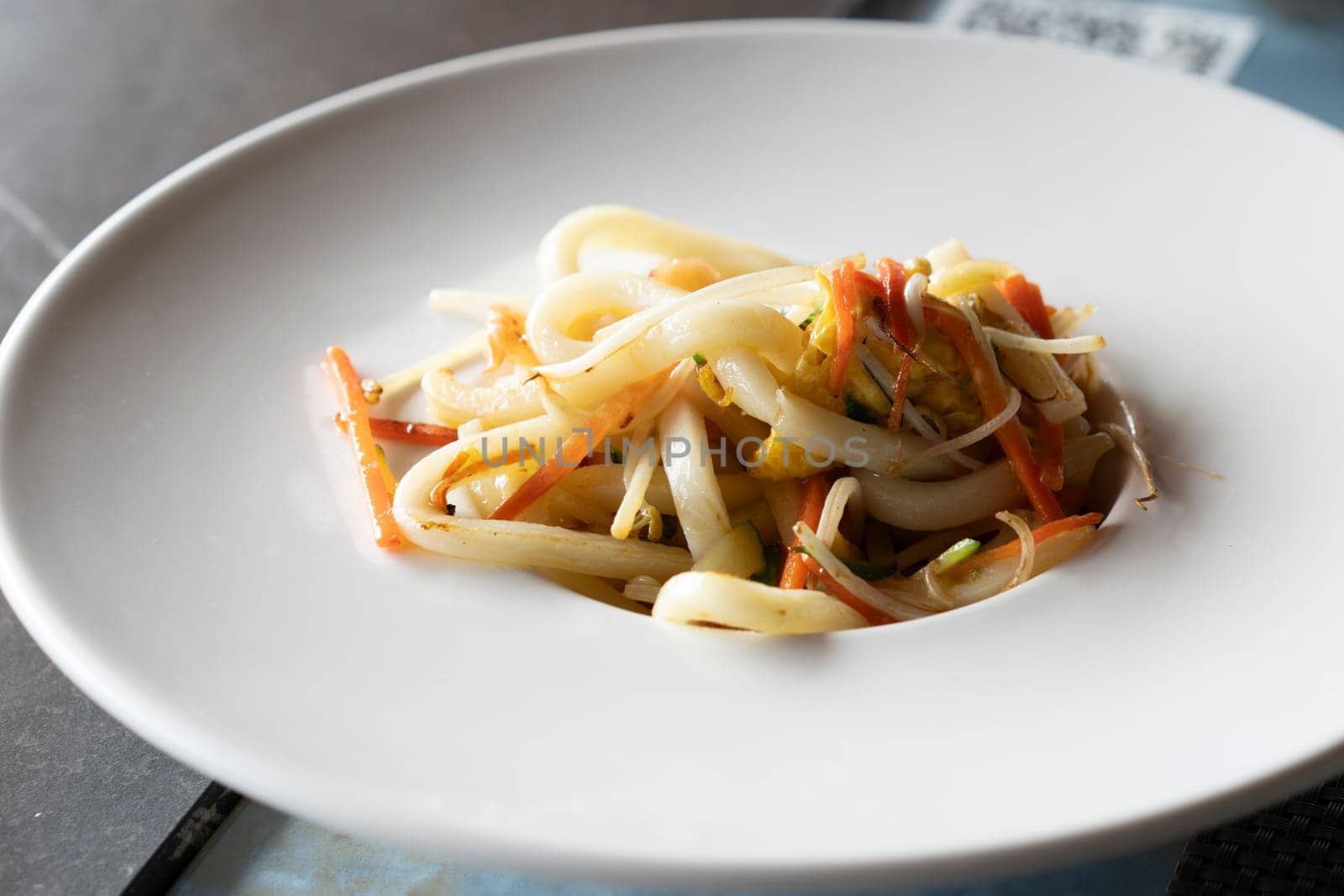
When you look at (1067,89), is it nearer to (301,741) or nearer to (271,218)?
(271,218)

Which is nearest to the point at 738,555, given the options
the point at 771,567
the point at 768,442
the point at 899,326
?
the point at 771,567

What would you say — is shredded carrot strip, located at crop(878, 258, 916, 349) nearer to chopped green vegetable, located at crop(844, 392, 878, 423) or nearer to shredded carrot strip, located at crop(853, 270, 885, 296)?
shredded carrot strip, located at crop(853, 270, 885, 296)

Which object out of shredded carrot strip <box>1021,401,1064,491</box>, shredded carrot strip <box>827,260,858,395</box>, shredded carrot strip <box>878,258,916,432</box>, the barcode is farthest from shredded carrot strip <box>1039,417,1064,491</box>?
the barcode

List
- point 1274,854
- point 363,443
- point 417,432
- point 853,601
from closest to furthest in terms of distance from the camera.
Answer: point 1274,854 → point 853,601 → point 363,443 → point 417,432

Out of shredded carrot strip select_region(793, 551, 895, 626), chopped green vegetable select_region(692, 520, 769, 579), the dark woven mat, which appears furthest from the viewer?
chopped green vegetable select_region(692, 520, 769, 579)

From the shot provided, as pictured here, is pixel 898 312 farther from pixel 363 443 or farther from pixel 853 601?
pixel 363 443

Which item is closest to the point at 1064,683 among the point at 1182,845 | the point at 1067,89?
the point at 1182,845

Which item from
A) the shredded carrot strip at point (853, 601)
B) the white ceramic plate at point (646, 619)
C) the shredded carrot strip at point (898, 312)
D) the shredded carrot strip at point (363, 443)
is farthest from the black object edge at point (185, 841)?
the shredded carrot strip at point (898, 312)
